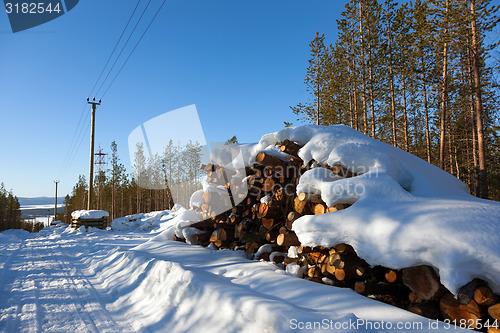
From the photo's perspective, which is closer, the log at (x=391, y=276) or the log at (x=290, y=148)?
the log at (x=391, y=276)

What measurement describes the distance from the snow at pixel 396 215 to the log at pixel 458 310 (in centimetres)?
24

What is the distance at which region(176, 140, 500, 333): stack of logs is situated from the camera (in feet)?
7.72

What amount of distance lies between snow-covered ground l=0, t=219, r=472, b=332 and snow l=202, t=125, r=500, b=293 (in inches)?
21.8

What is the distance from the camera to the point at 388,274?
9.53ft

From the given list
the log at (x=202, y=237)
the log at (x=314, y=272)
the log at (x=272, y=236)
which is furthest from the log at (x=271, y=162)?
the log at (x=202, y=237)

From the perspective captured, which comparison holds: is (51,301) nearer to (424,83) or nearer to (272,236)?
(272,236)

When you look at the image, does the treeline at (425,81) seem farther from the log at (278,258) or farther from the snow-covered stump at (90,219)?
the snow-covered stump at (90,219)

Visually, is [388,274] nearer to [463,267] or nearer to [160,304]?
[463,267]

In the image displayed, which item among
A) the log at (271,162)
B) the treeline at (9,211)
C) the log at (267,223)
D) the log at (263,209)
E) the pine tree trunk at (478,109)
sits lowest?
the treeline at (9,211)

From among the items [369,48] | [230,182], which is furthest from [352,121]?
[230,182]

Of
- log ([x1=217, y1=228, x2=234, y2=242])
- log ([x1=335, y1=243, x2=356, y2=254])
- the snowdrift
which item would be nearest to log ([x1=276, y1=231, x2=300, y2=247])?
the snowdrift

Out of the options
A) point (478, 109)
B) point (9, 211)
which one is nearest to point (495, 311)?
point (478, 109)

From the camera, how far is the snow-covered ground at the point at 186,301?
230cm

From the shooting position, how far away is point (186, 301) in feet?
10.4
